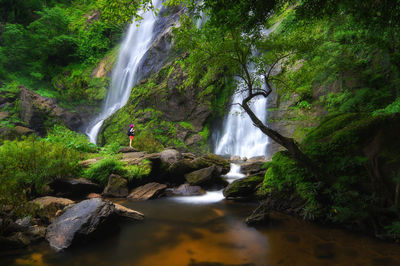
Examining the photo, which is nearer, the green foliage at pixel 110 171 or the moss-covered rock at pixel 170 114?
the green foliage at pixel 110 171

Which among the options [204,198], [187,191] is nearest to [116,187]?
[187,191]

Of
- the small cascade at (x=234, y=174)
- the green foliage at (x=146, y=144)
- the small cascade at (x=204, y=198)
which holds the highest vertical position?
the green foliage at (x=146, y=144)

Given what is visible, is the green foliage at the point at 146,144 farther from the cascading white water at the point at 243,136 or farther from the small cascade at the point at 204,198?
the small cascade at the point at 204,198

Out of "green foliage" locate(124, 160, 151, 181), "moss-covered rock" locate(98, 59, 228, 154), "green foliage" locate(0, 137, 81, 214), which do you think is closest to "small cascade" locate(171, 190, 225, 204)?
"green foliage" locate(124, 160, 151, 181)

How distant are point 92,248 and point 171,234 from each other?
1558 millimetres

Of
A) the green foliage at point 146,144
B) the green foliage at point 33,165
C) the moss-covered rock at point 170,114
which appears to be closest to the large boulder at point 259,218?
the green foliage at point 33,165

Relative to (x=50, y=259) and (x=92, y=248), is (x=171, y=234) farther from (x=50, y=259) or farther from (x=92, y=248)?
(x=50, y=259)

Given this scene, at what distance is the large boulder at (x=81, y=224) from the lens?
4.21 m

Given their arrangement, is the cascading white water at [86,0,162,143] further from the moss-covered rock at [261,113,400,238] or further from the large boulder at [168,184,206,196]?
the moss-covered rock at [261,113,400,238]

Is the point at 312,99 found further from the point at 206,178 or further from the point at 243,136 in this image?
the point at 206,178

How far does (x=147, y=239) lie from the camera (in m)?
4.72

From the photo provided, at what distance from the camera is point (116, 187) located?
27.4 feet

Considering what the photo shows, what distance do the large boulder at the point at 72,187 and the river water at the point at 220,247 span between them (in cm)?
341

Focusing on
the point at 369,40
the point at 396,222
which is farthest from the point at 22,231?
the point at 369,40
